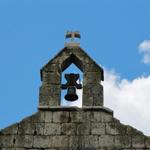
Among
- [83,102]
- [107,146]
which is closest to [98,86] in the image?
[83,102]

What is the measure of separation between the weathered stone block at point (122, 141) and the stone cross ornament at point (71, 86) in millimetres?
1532

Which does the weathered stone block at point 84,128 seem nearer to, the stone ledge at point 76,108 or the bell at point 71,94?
the stone ledge at point 76,108

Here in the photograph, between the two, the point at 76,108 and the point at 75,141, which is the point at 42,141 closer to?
the point at 75,141

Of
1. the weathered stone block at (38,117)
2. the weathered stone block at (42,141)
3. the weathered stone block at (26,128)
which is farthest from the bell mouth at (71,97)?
the weathered stone block at (42,141)

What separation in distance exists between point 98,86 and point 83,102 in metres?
0.48

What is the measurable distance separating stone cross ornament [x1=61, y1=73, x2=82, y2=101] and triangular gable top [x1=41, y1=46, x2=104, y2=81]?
234 millimetres

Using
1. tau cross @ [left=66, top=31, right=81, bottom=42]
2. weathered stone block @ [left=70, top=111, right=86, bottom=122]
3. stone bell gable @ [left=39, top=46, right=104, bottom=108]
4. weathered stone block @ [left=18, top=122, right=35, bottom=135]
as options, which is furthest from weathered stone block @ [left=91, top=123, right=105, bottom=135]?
tau cross @ [left=66, top=31, right=81, bottom=42]

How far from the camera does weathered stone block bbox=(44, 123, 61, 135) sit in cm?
1364

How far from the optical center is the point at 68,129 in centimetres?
1366

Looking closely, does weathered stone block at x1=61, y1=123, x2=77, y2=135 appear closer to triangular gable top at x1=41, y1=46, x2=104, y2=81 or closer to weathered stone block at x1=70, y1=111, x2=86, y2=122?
weathered stone block at x1=70, y1=111, x2=86, y2=122

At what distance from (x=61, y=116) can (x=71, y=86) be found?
36.8 inches

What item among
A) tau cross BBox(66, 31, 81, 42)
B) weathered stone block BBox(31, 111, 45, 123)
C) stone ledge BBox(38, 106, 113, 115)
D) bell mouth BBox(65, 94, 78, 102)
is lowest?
weathered stone block BBox(31, 111, 45, 123)

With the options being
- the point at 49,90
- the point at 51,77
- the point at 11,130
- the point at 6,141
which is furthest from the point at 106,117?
the point at 6,141

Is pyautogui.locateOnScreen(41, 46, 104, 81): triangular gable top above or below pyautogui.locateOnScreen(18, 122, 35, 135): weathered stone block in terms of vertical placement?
above
